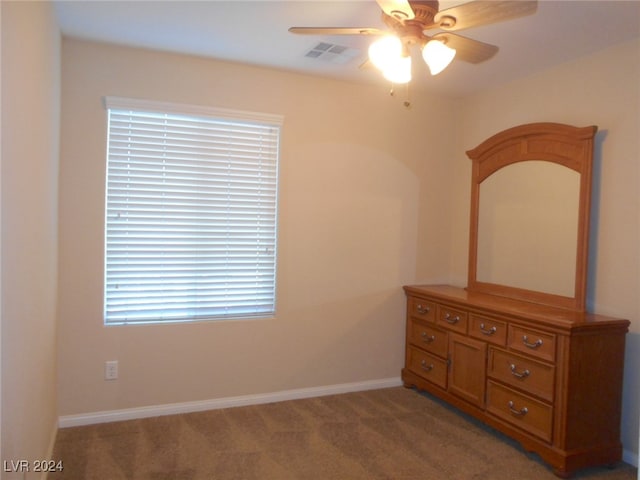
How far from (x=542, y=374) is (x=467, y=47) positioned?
189 centimetres

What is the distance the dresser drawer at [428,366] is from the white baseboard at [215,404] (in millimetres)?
269

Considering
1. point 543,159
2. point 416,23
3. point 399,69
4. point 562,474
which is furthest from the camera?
point 543,159

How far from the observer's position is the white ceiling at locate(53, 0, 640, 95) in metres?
2.45

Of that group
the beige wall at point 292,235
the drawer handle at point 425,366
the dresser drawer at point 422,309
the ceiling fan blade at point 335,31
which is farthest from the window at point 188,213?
the ceiling fan blade at point 335,31

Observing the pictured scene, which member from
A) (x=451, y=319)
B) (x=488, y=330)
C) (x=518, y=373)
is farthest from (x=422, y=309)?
(x=518, y=373)

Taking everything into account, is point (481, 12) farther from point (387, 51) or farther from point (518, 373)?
point (518, 373)

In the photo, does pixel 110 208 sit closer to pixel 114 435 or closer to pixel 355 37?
pixel 114 435

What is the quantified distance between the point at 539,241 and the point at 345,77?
6.27ft

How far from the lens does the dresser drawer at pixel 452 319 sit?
10.9 feet

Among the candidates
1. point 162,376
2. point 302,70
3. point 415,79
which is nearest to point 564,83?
point 415,79

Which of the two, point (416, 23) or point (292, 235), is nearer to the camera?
point (416, 23)

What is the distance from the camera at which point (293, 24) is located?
268 centimetres

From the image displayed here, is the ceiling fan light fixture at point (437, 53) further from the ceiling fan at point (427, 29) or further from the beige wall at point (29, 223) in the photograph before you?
the beige wall at point (29, 223)

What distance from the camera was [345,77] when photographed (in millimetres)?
3611
